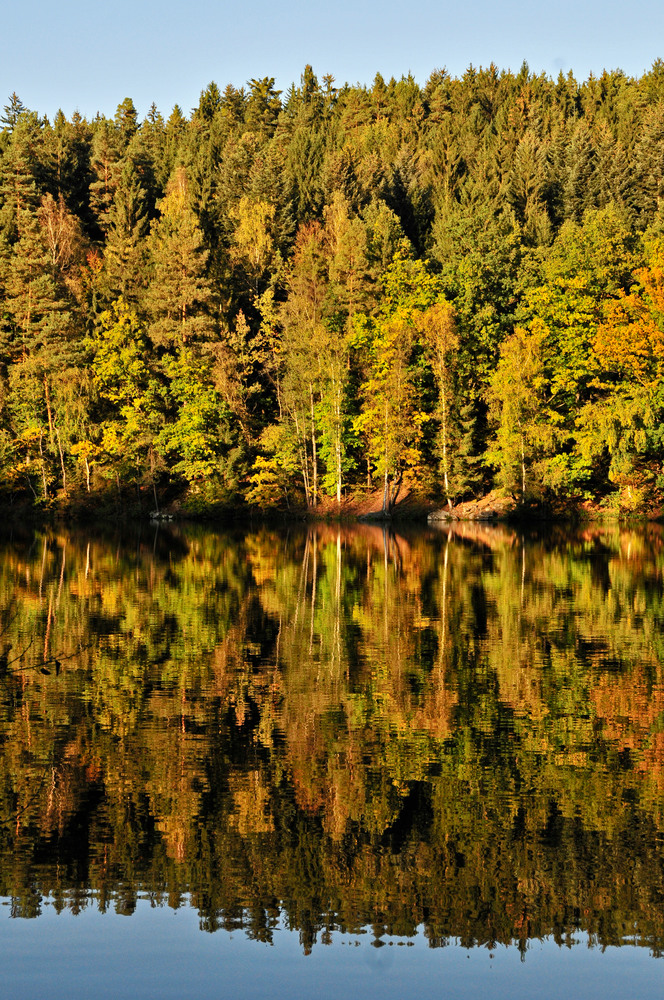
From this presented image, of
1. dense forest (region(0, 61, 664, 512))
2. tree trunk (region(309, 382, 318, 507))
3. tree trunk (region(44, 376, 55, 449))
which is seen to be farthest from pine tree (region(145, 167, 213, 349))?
tree trunk (region(309, 382, 318, 507))

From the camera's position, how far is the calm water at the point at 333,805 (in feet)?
31.0

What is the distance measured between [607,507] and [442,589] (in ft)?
132

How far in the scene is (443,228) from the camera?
313ft

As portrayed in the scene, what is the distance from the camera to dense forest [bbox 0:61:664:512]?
237 ft

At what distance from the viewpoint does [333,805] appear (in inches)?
513

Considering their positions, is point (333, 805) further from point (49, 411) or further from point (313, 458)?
point (49, 411)

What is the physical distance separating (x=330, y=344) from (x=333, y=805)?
214 ft

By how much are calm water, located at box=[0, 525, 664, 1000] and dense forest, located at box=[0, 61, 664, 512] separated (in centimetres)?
4590

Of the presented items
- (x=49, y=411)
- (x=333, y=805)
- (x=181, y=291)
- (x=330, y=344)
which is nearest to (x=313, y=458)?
(x=330, y=344)

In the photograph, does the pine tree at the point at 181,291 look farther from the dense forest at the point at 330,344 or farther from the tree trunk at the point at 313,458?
the tree trunk at the point at 313,458

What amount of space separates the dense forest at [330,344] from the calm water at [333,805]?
45900mm

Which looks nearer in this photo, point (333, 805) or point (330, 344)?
point (333, 805)

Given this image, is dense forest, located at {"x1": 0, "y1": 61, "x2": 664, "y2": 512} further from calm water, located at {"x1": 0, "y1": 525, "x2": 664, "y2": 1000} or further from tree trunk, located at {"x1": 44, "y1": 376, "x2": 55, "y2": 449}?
calm water, located at {"x1": 0, "y1": 525, "x2": 664, "y2": 1000}

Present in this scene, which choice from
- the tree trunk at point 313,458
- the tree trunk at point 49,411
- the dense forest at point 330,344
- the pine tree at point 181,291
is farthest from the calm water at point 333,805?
the pine tree at point 181,291
